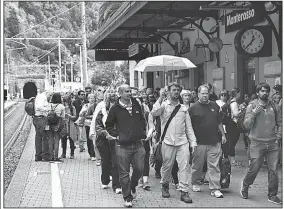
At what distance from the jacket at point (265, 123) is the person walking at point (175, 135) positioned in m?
0.87

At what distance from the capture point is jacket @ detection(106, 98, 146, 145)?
23.6 ft

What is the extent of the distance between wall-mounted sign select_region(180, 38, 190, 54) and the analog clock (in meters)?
7.07

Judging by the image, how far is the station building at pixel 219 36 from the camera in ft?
39.1

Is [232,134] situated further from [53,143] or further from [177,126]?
[53,143]

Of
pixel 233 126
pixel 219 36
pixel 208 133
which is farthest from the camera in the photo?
pixel 219 36

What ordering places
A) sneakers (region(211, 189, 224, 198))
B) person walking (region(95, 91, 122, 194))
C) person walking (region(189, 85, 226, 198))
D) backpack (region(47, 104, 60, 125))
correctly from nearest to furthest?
sneakers (region(211, 189, 224, 198)) < person walking (region(189, 85, 226, 198)) < person walking (region(95, 91, 122, 194)) < backpack (region(47, 104, 60, 125))

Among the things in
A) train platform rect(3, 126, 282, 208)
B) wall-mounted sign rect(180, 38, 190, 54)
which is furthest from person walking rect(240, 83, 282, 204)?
wall-mounted sign rect(180, 38, 190, 54)

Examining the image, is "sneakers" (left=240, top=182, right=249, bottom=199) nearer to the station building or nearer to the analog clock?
the station building

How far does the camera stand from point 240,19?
13133 millimetres

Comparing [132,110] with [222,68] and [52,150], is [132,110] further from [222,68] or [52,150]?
[222,68]

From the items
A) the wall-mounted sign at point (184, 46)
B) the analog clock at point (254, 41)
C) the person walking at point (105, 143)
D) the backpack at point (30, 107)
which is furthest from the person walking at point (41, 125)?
the wall-mounted sign at point (184, 46)

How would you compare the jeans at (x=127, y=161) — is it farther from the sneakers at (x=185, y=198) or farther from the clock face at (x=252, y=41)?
the clock face at (x=252, y=41)

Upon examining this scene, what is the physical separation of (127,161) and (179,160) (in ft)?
2.60

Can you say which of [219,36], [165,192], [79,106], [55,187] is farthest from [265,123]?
[219,36]
